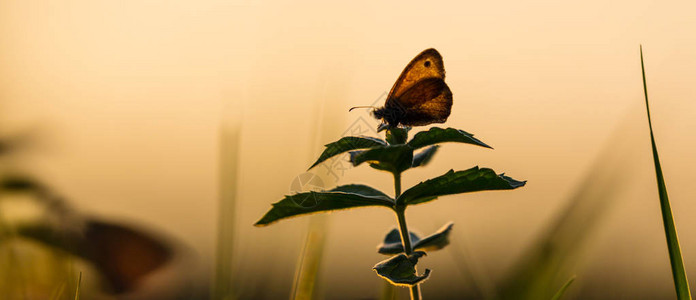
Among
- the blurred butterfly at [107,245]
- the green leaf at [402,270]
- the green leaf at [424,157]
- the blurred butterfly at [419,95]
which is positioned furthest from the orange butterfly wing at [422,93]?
the blurred butterfly at [107,245]

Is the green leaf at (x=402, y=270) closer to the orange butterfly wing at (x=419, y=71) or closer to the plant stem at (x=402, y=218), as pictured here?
the plant stem at (x=402, y=218)

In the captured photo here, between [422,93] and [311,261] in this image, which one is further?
[311,261]

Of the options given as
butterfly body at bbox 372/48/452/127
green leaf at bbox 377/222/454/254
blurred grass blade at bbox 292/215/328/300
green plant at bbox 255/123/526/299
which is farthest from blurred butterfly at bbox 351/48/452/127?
blurred grass blade at bbox 292/215/328/300

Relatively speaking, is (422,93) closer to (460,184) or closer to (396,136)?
(396,136)

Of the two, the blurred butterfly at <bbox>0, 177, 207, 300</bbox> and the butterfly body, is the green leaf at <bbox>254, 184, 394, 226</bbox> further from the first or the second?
the blurred butterfly at <bbox>0, 177, 207, 300</bbox>

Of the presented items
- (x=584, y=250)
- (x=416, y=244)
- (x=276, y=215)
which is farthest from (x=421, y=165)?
(x=584, y=250)

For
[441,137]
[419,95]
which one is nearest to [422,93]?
[419,95]

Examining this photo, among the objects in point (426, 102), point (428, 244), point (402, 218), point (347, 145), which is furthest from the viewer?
point (426, 102)

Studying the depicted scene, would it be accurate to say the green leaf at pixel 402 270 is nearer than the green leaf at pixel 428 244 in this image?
Yes

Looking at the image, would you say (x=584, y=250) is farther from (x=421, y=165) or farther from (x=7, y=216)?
(x=7, y=216)
